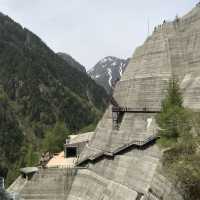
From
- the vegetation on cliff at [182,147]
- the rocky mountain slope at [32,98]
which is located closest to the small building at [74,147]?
the vegetation on cliff at [182,147]

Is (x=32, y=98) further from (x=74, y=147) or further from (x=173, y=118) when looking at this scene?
(x=173, y=118)

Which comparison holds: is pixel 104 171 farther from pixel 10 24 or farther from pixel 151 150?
pixel 10 24

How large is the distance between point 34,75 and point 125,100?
11531 cm

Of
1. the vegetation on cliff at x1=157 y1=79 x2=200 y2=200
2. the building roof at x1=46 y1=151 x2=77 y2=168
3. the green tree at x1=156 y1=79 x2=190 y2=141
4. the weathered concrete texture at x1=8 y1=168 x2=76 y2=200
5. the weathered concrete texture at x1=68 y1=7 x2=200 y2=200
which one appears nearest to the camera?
the vegetation on cliff at x1=157 y1=79 x2=200 y2=200

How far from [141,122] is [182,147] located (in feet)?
51.2

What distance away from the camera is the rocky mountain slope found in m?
125

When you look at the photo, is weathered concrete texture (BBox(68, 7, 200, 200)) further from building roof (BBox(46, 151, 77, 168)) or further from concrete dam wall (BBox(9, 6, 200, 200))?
building roof (BBox(46, 151, 77, 168))

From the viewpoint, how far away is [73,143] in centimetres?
5134

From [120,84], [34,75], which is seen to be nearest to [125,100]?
[120,84]

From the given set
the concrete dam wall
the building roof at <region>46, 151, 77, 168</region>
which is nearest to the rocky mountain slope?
the building roof at <region>46, 151, 77, 168</region>

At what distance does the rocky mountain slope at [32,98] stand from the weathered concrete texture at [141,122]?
71296mm

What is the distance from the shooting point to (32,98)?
145 meters

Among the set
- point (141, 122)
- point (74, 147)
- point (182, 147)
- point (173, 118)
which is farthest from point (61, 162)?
point (182, 147)

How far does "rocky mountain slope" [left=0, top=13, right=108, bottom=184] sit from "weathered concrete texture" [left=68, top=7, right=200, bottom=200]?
234 ft
